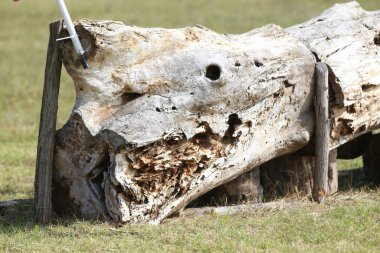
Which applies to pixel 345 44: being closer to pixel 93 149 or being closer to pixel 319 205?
pixel 319 205

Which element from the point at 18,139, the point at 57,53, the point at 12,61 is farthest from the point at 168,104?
the point at 12,61

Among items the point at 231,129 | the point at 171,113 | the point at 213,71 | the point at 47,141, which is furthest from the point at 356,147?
the point at 47,141

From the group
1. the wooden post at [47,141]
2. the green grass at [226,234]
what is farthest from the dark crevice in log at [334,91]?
the wooden post at [47,141]

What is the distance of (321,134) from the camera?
371 inches

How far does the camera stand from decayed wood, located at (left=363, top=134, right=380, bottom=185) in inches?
422

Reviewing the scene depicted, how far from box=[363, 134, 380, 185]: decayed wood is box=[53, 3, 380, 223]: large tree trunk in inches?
58.1

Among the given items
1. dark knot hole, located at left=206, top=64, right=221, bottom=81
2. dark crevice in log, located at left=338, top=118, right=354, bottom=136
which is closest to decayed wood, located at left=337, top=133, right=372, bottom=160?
dark crevice in log, located at left=338, top=118, right=354, bottom=136

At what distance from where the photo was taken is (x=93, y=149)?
8.41 m

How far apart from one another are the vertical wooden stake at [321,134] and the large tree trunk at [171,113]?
12 cm

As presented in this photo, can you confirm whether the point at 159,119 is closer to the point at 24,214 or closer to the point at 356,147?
the point at 24,214

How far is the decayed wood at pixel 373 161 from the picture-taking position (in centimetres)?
1072

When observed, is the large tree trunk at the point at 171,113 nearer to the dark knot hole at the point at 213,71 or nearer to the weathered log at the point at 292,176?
the dark knot hole at the point at 213,71

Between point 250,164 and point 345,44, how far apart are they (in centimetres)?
180

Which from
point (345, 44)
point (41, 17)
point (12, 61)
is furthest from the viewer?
point (41, 17)
